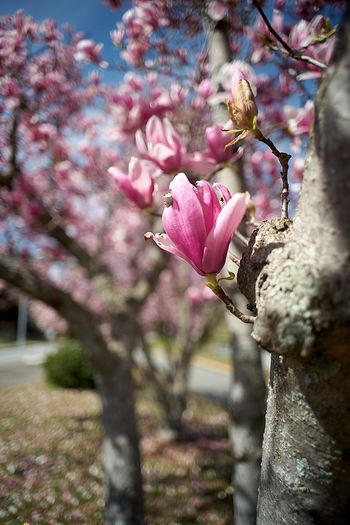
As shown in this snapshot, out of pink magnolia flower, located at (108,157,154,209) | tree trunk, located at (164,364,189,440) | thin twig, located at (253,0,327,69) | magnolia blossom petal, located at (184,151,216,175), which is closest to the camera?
thin twig, located at (253,0,327,69)

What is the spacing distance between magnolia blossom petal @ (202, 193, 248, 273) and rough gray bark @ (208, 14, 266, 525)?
116cm

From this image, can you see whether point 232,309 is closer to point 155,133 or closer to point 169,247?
point 169,247

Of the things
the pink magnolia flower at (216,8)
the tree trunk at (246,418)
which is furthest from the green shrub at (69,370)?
the pink magnolia flower at (216,8)

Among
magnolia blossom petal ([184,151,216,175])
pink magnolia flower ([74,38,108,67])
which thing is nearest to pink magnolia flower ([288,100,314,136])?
magnolia blossom petal ([184,151,216,175])

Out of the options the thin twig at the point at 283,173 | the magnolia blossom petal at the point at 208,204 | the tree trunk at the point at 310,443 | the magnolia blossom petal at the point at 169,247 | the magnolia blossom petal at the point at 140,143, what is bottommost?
the tree trunk at the point at 310,443

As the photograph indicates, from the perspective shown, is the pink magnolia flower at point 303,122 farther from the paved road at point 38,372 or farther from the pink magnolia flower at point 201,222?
the paved road at point 38,372

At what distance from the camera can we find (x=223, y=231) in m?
0.73

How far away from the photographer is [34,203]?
317 cm

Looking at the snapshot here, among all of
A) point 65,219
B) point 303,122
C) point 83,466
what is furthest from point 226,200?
point 83,466

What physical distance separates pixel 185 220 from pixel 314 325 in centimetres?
32

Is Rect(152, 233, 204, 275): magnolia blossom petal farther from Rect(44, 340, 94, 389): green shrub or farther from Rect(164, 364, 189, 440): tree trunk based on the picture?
Rect(44, 340, 94, 389): green shrub

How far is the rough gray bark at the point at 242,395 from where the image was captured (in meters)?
1.96

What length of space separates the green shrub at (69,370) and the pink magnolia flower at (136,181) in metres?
10.1

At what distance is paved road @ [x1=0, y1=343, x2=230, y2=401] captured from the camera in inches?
459
